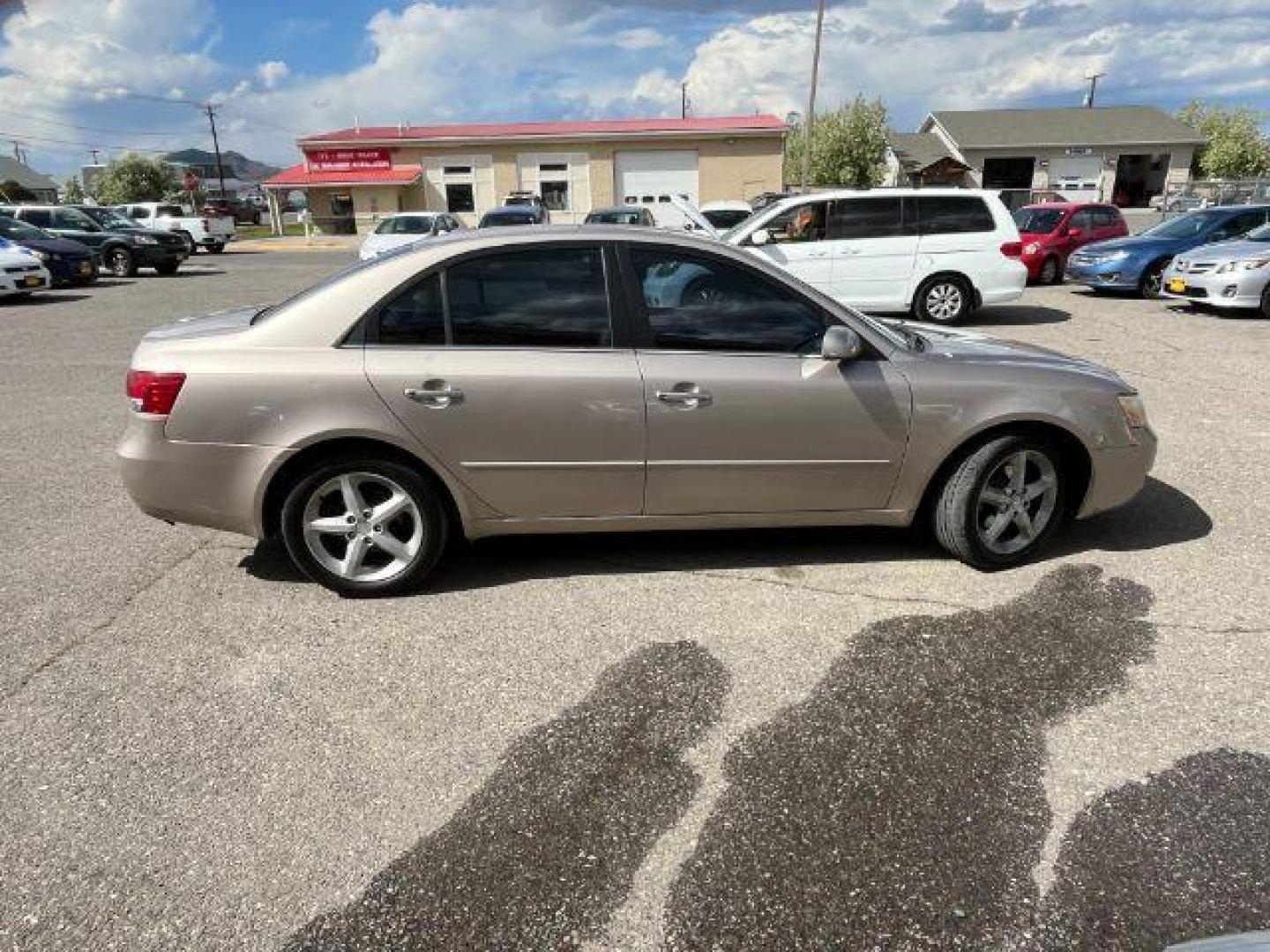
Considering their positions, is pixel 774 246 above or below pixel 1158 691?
above

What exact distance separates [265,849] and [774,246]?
976cm

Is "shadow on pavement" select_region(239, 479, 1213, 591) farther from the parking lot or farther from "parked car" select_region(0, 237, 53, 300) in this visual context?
"parked car" select_region(0, 237, 53, 300)

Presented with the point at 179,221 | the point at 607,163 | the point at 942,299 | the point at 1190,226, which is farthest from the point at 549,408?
the point at 607,163

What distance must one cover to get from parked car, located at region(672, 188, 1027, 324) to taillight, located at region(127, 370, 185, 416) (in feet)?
26.9

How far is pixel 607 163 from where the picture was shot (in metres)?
42.6

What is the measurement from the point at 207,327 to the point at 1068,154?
5890 cm

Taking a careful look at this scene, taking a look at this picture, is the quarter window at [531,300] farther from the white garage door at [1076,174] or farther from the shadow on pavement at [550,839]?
the white garage door at [1076,174]

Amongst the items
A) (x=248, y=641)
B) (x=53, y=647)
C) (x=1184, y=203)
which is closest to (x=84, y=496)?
(x=53, y=647)

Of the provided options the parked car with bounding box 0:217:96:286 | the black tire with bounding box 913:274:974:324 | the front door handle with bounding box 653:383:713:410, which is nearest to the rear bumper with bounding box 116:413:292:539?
the front door handle with bounding box 653:383:713:410

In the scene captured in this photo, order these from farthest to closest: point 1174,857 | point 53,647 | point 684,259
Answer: point 684,259 < point 53,647 < point 1174,857

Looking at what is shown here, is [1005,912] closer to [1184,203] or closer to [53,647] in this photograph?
[53,647]

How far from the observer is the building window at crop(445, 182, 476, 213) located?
43750 mm

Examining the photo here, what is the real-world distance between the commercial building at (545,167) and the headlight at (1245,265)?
32.1 metres

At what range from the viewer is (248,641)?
349 cm
